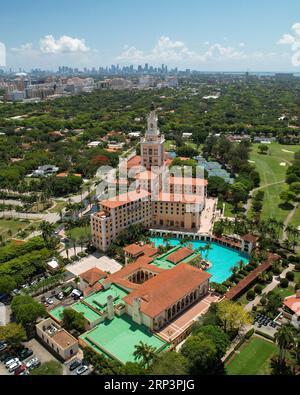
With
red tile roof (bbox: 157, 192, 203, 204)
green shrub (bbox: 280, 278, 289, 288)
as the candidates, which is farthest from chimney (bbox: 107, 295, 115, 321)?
red tile roof (bbox: 157, 192, 203, 204)

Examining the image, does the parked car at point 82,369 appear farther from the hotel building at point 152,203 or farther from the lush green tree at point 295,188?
the lush green tree at point 295,188

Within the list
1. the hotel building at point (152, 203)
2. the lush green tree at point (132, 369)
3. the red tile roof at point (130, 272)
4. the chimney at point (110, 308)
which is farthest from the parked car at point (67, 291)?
the lush green tree at point (132, 369)

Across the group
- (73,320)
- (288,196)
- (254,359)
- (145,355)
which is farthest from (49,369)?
(288,196)

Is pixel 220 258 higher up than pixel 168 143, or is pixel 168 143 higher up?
pixel 168 143

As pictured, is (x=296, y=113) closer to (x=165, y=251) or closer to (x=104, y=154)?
(x=104, y=154)

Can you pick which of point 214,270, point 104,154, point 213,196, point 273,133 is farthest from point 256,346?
point 273,133

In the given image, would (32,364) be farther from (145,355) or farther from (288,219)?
(288,219)

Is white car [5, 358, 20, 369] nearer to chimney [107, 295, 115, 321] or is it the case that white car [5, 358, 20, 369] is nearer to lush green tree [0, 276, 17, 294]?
chimney [107, 295, 115, 321]
